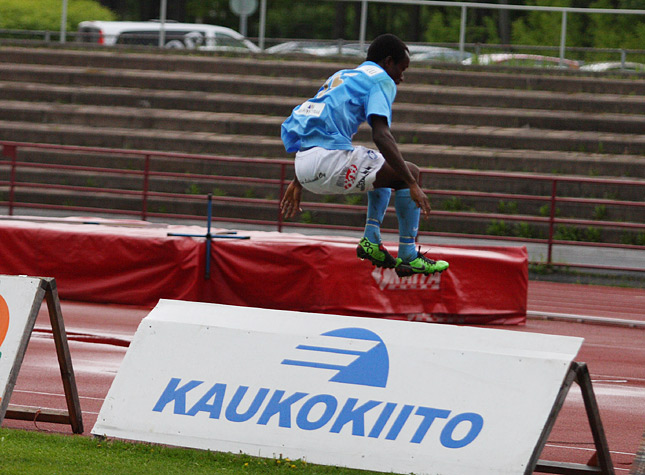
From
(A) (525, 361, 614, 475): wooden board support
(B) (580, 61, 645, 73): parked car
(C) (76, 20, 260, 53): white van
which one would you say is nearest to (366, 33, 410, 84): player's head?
(A) (525, 361, 614, 475): wooden board support

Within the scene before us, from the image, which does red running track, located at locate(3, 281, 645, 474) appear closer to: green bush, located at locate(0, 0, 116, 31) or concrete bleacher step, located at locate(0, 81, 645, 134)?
concrete bleacher step, located at locate(0, 81, 645, 134)

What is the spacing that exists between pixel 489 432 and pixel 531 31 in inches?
1246

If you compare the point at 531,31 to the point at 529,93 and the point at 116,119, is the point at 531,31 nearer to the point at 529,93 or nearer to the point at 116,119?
the point at 529,93

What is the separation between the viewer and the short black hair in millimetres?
5816

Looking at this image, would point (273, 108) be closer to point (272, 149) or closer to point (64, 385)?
point (272, 149)

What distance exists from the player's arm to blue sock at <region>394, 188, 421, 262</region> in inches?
6.5

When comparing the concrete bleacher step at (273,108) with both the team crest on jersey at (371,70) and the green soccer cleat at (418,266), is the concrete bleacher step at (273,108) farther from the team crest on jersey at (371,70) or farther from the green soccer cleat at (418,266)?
the team crest on jersey at (371,70)

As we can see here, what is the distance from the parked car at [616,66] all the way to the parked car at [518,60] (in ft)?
1.58

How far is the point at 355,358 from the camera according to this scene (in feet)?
17.5

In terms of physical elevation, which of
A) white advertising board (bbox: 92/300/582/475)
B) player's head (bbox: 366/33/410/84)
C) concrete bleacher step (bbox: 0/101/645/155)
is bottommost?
white advertising board (bbox: 92/300/582/475)

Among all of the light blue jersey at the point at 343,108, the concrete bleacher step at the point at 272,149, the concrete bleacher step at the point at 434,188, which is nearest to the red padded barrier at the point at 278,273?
the concrete bleacher step at the point at 434,188

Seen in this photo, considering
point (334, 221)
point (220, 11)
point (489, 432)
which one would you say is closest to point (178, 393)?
point (489, 432)

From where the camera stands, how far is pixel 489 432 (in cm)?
503

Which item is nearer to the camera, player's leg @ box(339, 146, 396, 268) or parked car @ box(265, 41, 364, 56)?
player's leg @ box(339, 146, 396, 268)
